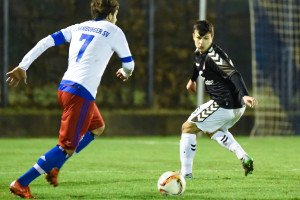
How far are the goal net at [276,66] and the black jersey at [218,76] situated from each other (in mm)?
8346

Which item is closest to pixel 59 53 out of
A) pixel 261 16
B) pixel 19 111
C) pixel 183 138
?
pixel 19 111

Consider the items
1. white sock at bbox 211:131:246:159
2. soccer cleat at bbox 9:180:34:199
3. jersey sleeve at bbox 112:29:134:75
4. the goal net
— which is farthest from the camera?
the goal net

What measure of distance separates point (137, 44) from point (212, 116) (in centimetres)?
833

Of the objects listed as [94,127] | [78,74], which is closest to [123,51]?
[78,74]

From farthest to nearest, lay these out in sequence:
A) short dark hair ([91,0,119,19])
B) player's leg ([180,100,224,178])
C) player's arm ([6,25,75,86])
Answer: player's leg ([180,100,224,178]), short dark hair ([91,0,119,19]), player's arm ([6,25,75,86])

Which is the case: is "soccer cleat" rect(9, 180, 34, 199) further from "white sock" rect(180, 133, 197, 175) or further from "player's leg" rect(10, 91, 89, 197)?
"white sock" rect(180, 133, 197, 175)

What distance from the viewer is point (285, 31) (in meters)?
17.8

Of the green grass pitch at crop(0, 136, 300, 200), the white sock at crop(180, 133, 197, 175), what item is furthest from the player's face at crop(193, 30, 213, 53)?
the green grass pitch at crop(0, 136, 300, 200)

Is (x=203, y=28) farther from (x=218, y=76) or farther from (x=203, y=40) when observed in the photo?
(x=218, y=76)

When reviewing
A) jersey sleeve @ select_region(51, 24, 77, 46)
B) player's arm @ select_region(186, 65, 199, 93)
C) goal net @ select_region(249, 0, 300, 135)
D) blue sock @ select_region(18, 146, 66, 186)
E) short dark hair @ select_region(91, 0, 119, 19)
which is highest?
short dark hair @ select_region(91, 0, 119, 19)

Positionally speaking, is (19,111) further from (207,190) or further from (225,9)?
(207,190)

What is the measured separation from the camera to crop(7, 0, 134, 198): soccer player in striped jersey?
7125mm

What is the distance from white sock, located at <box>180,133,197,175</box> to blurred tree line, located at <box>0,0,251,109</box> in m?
7.47

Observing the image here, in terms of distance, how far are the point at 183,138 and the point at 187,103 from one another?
8.81 metres
